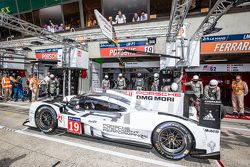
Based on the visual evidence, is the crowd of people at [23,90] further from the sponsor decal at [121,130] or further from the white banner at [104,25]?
the sponsor decal at [121,130]

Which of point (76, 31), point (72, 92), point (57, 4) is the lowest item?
point (72, 92)

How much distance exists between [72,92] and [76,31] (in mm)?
4461

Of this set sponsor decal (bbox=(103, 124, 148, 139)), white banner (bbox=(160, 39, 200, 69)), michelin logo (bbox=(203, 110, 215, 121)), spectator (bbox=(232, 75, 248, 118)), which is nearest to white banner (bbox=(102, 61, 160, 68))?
white banner (bbox=(160, 39, 200, 69))

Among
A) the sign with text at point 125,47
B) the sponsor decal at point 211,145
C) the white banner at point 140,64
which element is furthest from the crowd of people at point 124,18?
the sponsor decal at point 211,145

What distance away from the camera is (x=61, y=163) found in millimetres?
2699

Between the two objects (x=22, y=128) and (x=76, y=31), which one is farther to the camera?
(x=76, y=31)

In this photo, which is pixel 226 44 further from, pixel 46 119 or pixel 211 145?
pixel 46 119

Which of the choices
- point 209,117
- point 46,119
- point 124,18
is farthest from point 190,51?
point 46,119

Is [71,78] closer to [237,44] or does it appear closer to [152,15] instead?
[152,15]

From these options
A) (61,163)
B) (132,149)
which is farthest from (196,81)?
(61,163)

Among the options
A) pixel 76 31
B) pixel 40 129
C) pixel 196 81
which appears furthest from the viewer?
pixel 76 31

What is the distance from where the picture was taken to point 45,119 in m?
3.93

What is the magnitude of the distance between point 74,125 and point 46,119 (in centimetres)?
96

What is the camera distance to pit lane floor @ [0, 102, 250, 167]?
9.07ft
